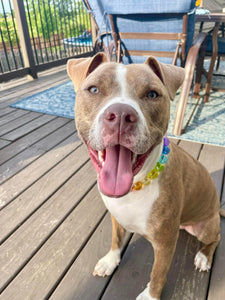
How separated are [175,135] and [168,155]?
1785 mm

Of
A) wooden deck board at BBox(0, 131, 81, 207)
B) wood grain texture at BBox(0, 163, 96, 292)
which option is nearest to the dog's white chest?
wood grain texture at BBox(0, 163, 96, 292)

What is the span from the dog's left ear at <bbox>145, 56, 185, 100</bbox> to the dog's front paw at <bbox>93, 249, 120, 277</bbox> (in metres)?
1.03

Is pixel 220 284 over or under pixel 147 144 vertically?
under

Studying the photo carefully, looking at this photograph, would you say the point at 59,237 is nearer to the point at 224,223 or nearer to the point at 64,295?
the point at 64,295

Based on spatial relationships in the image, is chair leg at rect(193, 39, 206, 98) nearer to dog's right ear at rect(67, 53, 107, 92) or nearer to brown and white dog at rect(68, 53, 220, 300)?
brown and white dog at rect(68, 53, 220, 300)

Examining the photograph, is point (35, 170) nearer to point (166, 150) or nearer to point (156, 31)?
point (166, 150)

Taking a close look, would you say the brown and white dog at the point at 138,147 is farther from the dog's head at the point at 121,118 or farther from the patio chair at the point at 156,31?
the patio chair at the point at 156,31

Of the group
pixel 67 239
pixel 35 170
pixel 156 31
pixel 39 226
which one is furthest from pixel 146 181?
pixel 156 31

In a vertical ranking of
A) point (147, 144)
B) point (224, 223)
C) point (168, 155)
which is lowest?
point (224, 223)

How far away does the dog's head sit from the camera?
1.03 m

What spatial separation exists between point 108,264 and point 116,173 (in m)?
0.72

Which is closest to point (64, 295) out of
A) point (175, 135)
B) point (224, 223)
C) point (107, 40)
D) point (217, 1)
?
point (224, 223)

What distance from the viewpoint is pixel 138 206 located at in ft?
4.09

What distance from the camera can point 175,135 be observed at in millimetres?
3037
